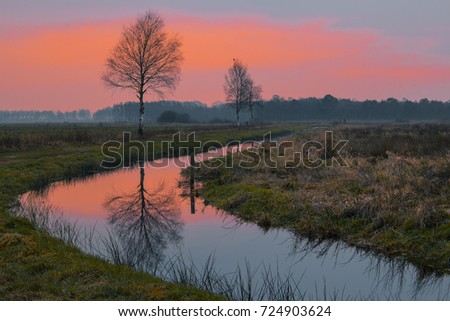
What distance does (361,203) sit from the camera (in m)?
12.5

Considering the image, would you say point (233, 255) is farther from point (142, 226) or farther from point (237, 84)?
point (237, 84)

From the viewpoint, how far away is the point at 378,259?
10.0 meters

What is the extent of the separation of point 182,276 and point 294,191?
8010 millimetres

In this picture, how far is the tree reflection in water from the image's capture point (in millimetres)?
10418

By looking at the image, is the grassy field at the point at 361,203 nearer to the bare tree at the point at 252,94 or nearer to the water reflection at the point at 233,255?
the water reflection at the point at 233,255

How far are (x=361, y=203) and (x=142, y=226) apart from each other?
22.0ft

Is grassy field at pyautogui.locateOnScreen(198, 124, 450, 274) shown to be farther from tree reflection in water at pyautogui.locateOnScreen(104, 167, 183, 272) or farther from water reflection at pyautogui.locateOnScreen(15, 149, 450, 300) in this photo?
tree reflection in water at pyautogui.locateOnScreen(104, 167, 183, 272)

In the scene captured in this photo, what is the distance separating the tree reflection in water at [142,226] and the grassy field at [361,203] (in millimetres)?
2092

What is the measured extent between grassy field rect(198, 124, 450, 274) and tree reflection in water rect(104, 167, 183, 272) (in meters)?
2.09

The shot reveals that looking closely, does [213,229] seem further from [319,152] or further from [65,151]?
[65,151]

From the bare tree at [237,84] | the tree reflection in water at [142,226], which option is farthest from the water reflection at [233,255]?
the bare tree at [237,84]

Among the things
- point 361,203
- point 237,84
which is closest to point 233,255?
point 361,203

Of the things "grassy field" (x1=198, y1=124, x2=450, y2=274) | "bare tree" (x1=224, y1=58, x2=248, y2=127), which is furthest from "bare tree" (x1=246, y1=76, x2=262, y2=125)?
"grassy field" (x1=198, y1=124, x2=450, y2=274)
